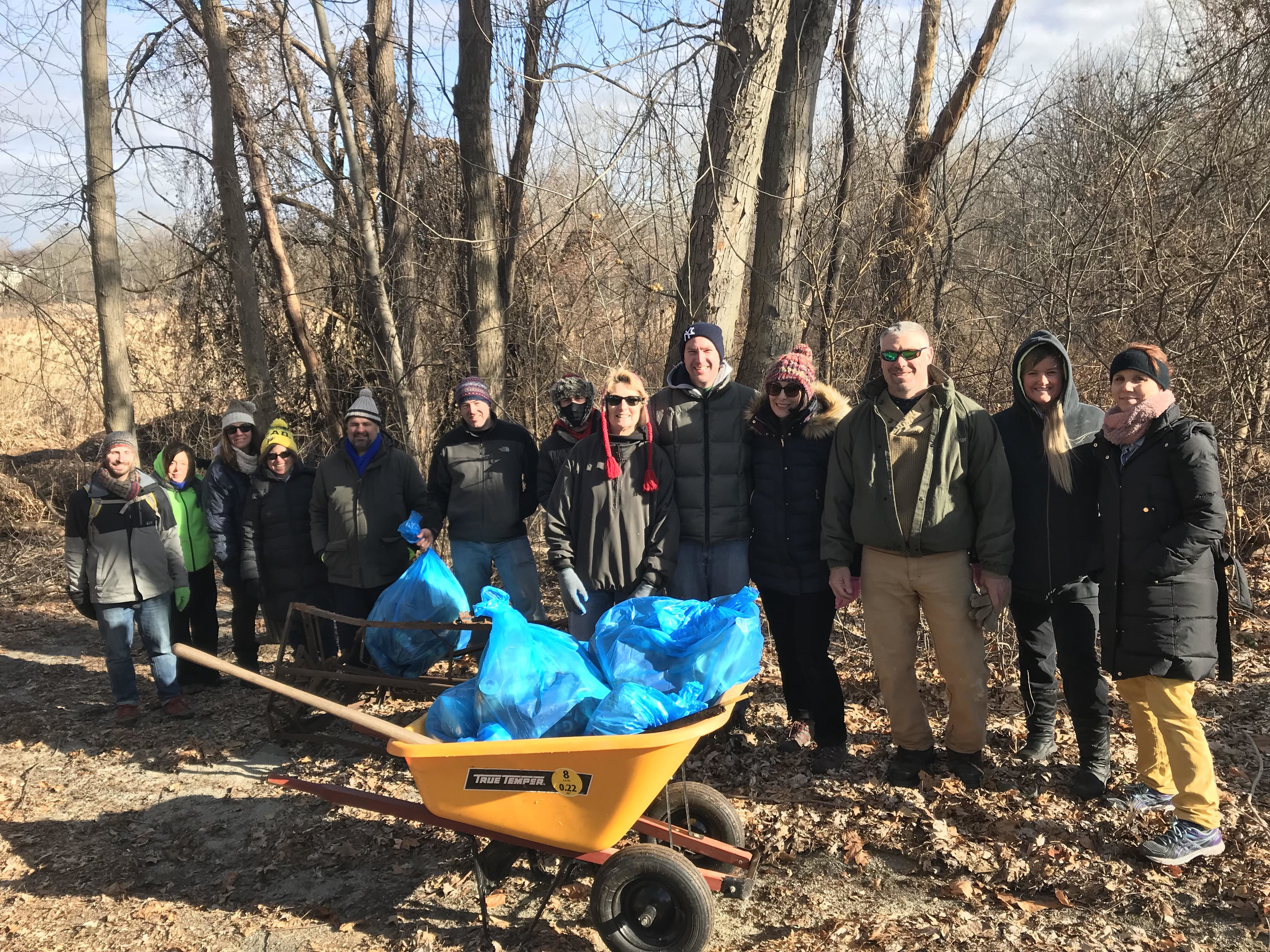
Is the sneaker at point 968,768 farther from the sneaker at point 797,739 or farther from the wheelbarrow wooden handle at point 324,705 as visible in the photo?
the wheelbarrow wooden handle at point 324,705

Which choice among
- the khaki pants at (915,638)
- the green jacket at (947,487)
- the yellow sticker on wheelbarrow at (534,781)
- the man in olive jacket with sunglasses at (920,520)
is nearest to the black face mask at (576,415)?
the man in olive jacket with sunglasses at (920,520)

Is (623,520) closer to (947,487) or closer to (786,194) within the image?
(947,487)

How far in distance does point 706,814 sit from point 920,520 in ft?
4.85

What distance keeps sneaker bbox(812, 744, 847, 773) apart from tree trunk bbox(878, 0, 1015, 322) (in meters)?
3.56

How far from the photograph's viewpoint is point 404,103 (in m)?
8.97

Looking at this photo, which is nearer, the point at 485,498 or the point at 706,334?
the point at 706,334

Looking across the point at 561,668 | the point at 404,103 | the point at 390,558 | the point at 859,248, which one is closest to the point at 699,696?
the point at 561,668

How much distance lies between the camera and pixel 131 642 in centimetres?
536

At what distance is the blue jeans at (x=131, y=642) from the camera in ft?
17.1

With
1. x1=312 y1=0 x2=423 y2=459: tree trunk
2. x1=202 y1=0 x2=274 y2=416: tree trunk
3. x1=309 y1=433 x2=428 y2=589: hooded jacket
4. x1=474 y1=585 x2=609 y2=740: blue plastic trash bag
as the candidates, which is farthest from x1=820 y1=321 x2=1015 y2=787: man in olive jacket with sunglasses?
x1=202 y1=0 x2=274 y2=416: tree trunk

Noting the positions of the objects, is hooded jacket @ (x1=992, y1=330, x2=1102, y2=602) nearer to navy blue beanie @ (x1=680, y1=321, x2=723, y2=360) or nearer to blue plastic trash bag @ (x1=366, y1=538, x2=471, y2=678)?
navy blue beanie @ (x1=680, y1=321, x2=723, y2=360)

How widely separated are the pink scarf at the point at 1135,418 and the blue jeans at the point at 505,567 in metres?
3.10

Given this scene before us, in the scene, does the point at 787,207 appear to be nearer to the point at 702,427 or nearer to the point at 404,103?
the point at 702,427

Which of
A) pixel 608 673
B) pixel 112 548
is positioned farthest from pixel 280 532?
pixel 608 673
